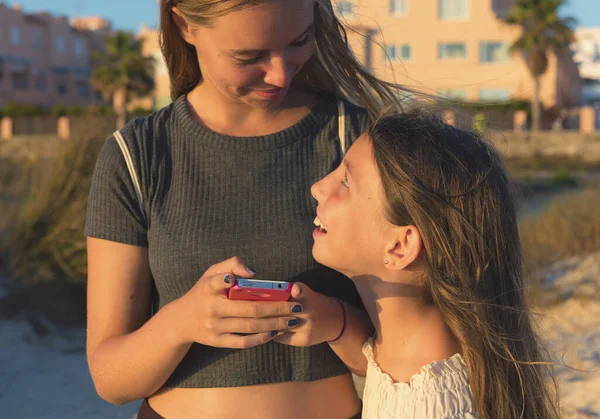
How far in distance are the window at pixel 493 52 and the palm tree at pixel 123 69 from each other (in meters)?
17.1

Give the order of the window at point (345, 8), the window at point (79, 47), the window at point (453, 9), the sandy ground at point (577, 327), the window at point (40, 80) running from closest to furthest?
1. the window at point (345, 8)
2. the sandy ground at point (577, 327)
3. the window at point (453, 9)
4. the window at point (40, 80)
5. the window at point (79, 47)

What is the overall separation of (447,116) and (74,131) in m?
7.12

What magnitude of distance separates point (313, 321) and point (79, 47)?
56038 millimetres

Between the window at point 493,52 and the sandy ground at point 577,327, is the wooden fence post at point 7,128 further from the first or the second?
the sandy ground at point 577,327

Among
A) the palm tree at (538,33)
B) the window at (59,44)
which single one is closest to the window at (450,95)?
the palm tree at (538,33)

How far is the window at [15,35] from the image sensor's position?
48.4 m

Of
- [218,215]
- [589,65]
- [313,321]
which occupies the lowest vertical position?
[313,321]

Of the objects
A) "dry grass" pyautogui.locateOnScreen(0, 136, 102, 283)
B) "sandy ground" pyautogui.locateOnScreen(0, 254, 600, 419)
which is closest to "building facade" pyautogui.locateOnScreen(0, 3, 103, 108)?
"dry grass" pyautogui.locateOnScreen(0, 136, 102, 283)

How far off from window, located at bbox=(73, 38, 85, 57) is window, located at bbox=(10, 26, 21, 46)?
5451mm

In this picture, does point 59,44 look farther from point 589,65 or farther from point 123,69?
point 589,65

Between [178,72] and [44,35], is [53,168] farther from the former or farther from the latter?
[44,35]

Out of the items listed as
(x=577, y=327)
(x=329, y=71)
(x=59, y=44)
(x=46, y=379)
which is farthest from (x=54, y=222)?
(x=59, y=44)

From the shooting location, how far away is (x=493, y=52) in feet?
129

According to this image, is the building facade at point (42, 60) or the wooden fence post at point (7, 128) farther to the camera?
the building facade at point (42, 60)
